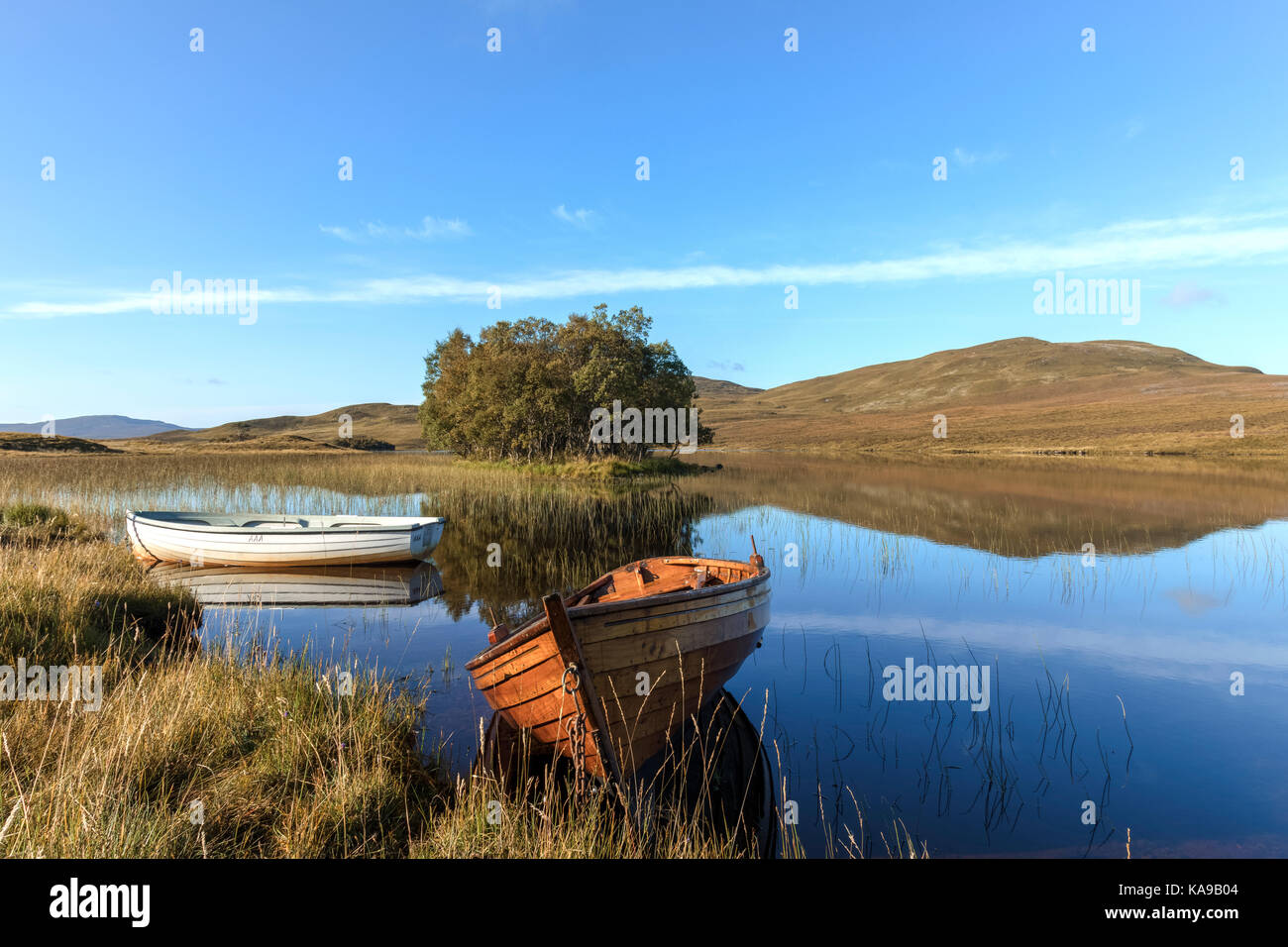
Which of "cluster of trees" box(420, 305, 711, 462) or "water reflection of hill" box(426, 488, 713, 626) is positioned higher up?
"cluster of trees" box(420, 305, 711, 462)

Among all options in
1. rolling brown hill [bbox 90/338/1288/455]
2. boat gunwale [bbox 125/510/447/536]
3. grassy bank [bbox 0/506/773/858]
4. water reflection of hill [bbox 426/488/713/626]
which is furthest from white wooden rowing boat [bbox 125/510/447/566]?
rolling brown hill [bbox 90/338/1288/455]

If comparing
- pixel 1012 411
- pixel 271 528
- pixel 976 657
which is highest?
pixel 1012 411

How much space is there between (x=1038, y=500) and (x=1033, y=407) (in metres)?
94.2

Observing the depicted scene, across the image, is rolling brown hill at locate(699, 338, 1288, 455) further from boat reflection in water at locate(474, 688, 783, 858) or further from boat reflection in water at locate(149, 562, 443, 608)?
boat reflection in water at locate(474, 688, 783, 858)

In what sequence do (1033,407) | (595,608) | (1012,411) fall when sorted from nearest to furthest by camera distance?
(595,608)
(1012,411)
(1033,407)

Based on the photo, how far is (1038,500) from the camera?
29.7 meters

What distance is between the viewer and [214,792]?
4641 mm

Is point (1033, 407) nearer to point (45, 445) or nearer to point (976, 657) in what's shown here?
point (976, 657)

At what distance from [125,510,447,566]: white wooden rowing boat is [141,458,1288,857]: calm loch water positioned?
0.93 meters

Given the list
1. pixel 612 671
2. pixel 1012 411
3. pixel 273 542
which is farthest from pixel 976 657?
pixel 1012 411

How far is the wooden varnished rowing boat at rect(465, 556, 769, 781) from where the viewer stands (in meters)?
5.46

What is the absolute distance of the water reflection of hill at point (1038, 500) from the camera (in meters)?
20.8
